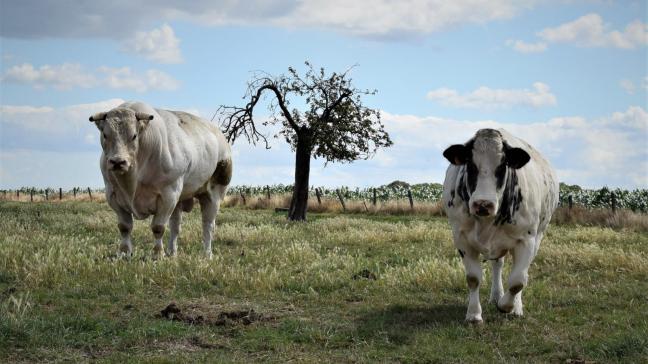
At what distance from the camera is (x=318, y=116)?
31516mm

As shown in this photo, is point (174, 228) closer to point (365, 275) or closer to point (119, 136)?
point (119, 136)

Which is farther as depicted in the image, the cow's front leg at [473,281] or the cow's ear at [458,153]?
the cow's front leg at [473,281]

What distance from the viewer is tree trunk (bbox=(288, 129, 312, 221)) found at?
30.5m

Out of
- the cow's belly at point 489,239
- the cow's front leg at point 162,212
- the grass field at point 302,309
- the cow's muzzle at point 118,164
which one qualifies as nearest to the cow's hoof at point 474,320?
the grass field at point 302,309

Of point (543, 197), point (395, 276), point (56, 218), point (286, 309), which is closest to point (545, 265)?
point (395, 276)

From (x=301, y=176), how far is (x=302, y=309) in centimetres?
2105

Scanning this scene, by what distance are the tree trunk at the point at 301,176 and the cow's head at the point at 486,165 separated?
21.9 meters

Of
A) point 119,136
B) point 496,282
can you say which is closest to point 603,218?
point 496,282

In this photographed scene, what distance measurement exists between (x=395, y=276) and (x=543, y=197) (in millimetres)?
3223

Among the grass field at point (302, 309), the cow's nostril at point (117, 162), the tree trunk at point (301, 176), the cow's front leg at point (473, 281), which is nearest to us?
the grass field at point (302, 309)

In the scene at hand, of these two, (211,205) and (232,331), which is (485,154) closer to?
(232,331)

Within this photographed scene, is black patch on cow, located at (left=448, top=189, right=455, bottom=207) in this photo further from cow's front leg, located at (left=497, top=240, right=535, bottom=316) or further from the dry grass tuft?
the dry grass tuft

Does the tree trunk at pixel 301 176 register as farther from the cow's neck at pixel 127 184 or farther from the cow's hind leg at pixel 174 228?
the cow's neck at pixel 127 184

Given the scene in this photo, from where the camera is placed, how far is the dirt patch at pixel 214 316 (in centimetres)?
912
